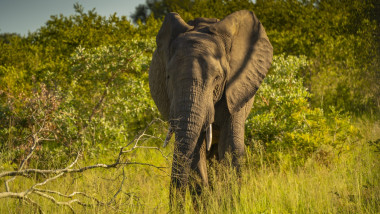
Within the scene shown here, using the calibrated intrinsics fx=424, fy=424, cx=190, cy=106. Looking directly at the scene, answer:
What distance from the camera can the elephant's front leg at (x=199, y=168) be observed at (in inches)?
203

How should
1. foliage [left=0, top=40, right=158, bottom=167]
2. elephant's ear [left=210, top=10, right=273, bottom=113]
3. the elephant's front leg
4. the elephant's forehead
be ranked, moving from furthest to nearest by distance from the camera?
foliage [left=0, top=40, right=158, bottom=167] → elephant's ear [left=210, top=10, right=273, bottom=113] → the elephant's front leg → the elephant's forehead

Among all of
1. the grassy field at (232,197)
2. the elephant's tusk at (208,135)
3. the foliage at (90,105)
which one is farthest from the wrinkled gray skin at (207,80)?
the foliage at (90,105)

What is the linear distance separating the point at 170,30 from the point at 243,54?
3.36ft

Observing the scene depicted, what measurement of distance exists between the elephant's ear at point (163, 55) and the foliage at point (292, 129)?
1574 millimetres

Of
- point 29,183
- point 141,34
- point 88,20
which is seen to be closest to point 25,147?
point 29,183

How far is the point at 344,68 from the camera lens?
542 inches

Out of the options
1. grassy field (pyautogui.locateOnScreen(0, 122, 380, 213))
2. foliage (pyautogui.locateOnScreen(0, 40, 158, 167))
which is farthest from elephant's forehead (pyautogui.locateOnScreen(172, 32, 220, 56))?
foliage (pyautogui.locateOnScreen(0, 40, 158, 167))

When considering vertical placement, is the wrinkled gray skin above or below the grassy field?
above

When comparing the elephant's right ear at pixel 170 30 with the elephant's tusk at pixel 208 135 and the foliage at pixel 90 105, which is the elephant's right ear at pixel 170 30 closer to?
the elephant's tusk at pixel 208 135

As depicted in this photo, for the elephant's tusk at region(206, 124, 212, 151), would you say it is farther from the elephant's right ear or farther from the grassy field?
the elephant's right ear

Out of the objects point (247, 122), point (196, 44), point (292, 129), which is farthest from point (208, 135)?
point (292, 129)

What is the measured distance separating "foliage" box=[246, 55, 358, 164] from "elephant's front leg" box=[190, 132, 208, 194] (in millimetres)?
1311

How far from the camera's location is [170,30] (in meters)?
5.56

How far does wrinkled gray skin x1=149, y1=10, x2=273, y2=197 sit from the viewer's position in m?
4.79
